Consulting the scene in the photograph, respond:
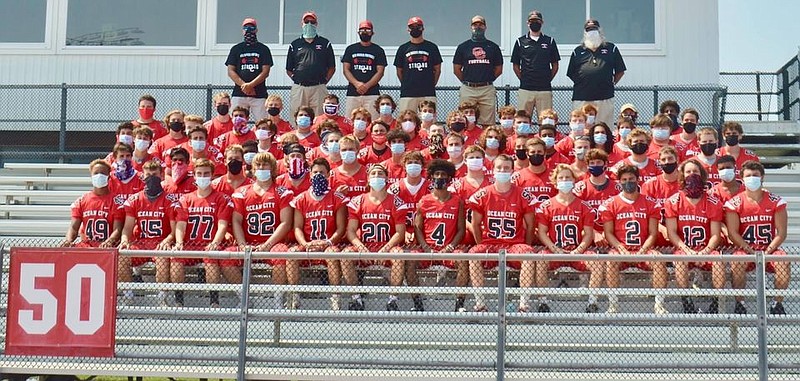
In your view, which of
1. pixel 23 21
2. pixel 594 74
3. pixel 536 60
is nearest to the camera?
pixel 594 74

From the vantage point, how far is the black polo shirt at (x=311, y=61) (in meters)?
12.3

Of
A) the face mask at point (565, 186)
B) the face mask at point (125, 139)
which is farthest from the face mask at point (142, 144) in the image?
the face mask at point (565, 186)

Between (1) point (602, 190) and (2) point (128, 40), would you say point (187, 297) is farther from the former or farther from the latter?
(2) point (128, 40)

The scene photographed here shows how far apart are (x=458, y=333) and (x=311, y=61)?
622 centimetres

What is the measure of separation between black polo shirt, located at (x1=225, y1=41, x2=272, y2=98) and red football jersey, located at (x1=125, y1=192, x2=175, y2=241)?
3.98 m

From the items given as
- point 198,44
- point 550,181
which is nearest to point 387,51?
point 198,44

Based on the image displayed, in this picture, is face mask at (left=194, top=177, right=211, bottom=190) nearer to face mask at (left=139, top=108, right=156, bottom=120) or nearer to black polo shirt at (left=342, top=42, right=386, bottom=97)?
face mask at (left=139, top=108, right=156, bottom=120)

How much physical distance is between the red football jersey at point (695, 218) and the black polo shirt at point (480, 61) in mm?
4268

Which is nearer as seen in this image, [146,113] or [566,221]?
[566,221]

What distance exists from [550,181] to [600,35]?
3.71 meters

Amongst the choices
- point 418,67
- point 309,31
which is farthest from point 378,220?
point 309,31

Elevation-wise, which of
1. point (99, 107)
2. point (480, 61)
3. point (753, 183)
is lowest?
point (753, 183)

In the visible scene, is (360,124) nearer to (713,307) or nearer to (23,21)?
(713,307)

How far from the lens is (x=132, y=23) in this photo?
48.5ft
